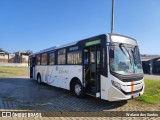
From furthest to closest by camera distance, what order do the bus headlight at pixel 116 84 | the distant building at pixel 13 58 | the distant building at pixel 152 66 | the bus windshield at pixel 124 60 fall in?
the distant building at pixel 13 58 < the distant building at pixel 152 66 < the bus windshield at pixel 124 60 < the bus headlight at pixel 116 84

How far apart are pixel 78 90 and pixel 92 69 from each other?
1.59 m

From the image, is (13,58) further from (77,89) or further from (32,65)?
(77,89)

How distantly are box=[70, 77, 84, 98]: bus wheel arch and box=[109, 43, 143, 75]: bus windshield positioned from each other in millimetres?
2507

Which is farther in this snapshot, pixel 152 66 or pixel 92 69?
pixel 152 66

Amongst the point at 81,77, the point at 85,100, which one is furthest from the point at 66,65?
the point at 85,100

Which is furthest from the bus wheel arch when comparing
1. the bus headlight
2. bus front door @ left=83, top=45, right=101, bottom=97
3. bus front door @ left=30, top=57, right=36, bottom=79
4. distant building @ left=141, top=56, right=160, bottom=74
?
distant building @ left=141, top=56, right=160, bottom=74

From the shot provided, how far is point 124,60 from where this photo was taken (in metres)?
8.45

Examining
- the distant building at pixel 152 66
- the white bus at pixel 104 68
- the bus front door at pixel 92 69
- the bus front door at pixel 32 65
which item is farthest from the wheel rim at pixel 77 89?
the distant building at pixel 152 66

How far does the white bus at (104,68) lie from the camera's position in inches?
317

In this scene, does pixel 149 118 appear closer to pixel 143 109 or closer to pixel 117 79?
pixel 143 109

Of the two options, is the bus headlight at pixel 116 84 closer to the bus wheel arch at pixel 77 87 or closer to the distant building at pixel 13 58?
the bus wheel arch at pixel 77 87

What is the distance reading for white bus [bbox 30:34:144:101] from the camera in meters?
8.05

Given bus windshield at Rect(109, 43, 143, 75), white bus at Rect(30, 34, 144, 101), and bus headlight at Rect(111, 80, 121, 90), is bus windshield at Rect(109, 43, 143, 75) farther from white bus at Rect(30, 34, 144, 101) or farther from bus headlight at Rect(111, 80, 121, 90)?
bus headlight at Rect(111, 80, 121, 90)

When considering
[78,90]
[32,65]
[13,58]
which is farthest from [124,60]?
[13,58]
